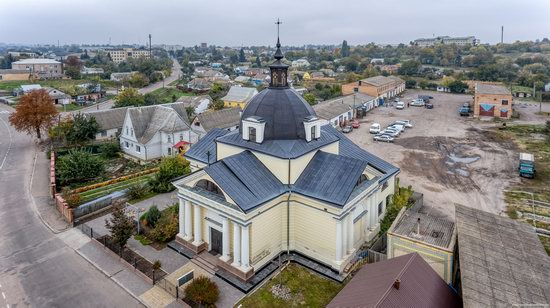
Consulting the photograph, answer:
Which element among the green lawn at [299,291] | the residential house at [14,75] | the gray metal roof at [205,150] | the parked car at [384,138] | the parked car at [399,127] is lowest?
the green lawn at [299,291]

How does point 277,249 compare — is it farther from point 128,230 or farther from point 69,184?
point 69,184

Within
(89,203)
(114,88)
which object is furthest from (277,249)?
(114,88)

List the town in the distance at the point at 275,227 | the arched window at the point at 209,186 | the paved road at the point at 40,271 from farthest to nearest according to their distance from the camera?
the arched window at the point at 209,186 → the paved road at the point at 40,271 → the town in the distance at the point at 275,227

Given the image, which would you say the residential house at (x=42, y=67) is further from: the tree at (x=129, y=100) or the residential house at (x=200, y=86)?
the tree at (x=129, y=100)

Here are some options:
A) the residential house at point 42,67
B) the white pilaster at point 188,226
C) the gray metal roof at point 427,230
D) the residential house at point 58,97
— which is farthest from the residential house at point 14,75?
Answer: the gray metal roof at point 427,230

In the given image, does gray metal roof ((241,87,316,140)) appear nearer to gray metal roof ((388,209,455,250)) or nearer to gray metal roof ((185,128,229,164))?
gray metal roof ((185,128,229,164))
